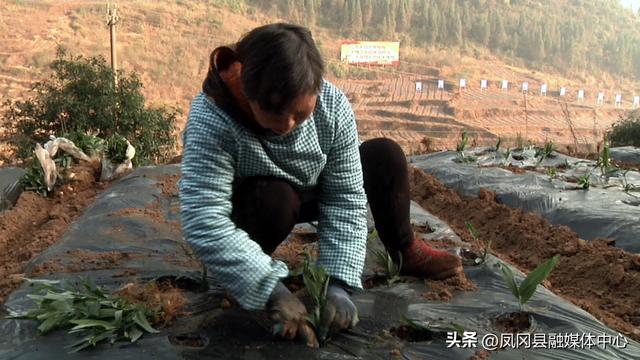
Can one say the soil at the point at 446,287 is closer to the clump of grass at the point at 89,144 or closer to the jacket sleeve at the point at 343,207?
the jacket sleeve at the point at 343,207

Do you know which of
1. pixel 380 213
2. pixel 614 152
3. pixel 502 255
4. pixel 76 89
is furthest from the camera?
pixel 76 89

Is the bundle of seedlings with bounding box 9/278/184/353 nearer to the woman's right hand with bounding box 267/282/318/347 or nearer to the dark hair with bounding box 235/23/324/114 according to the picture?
the woman's right hand with bounding box 267/282/318/347

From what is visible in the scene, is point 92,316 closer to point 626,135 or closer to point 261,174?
point 261,174

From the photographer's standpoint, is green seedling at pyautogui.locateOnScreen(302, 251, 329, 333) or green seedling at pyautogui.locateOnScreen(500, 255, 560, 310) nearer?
green seedling at pyautogui.locateOnScreen(302, 251, 329, 333)

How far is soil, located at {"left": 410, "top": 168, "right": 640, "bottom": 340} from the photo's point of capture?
8.00 feet

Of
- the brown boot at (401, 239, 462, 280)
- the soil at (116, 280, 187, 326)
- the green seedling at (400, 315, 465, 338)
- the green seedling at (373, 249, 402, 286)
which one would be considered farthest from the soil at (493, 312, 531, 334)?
the soil at (116, 280, 187, 326)

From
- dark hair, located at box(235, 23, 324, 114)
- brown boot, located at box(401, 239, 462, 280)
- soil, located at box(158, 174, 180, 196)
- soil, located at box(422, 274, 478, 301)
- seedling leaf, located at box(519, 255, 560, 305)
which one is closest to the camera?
dark hair, located at box(235, 23, 324, 114)

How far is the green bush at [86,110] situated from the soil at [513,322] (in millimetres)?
7777

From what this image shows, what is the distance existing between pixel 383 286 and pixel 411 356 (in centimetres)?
52

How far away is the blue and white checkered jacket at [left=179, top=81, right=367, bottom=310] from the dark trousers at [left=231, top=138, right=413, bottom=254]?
0.05 meters

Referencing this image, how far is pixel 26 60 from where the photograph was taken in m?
28.4

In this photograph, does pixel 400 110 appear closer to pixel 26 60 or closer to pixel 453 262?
pixel 26 60

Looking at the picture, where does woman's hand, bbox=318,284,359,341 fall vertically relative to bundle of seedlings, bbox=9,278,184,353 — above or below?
above

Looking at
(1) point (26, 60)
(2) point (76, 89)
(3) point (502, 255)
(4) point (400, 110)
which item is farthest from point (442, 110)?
(3) point (502, 255)
